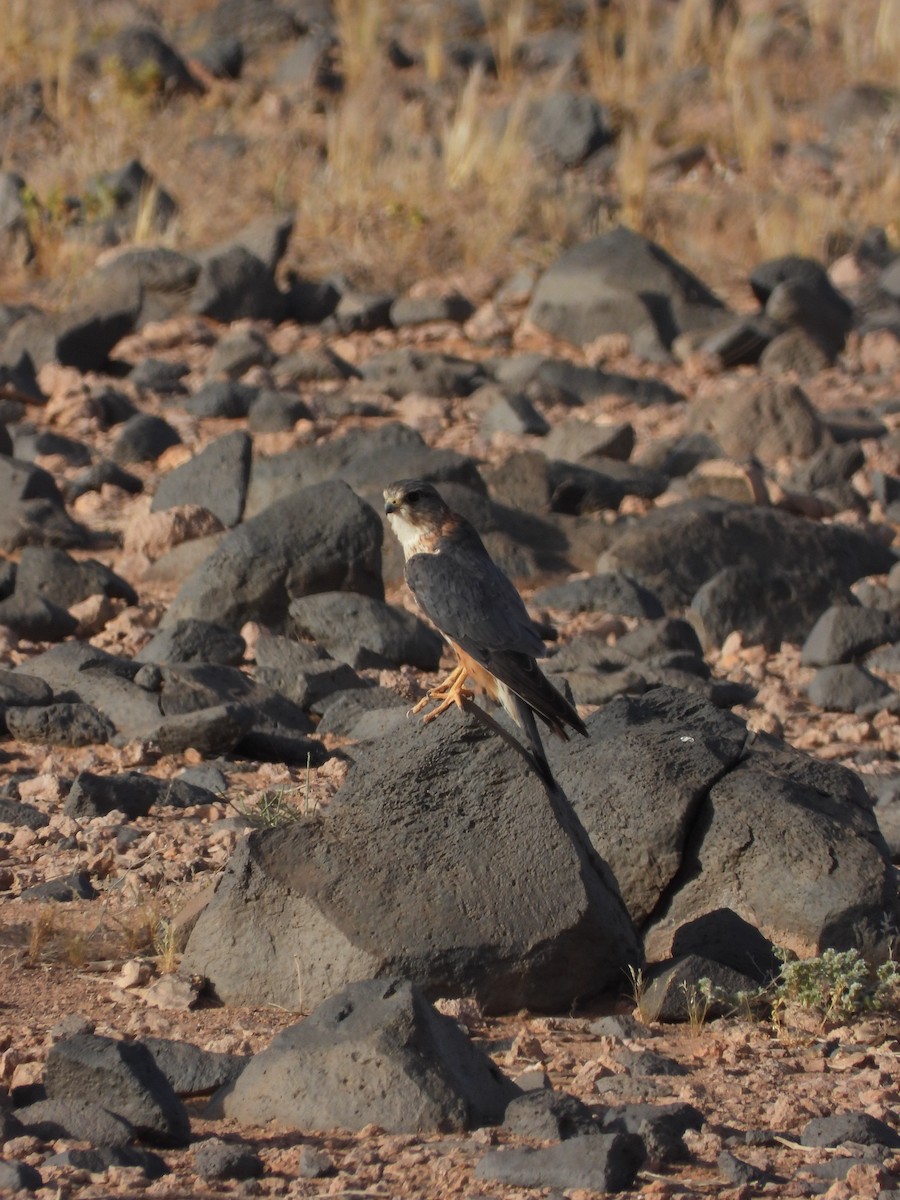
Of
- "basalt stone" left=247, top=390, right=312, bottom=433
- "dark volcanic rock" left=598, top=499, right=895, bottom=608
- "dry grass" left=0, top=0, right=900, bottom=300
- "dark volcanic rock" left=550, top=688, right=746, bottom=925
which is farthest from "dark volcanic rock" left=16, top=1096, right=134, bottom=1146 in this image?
"dry grass" left=0, top=0, right=900, bottom=300

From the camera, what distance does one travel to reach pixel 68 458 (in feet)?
34.2

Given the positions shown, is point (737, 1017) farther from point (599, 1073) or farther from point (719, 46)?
point (719, 46)

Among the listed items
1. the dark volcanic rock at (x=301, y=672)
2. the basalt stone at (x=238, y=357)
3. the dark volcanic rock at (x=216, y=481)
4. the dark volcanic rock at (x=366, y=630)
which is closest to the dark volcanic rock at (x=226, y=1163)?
the dark volcanic rock at (x=301, y=672)

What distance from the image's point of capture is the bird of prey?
4836 millimetres

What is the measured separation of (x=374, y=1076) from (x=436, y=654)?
4211 mm

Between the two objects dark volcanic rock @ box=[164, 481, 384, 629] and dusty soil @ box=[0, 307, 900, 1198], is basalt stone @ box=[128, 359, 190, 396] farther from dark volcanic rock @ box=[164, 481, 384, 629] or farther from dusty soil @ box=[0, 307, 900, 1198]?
dusty soil @ box=[0, 307, 900, 1198]

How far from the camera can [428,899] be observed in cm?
473

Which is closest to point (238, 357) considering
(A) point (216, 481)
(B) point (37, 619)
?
(A) point (216, 481)

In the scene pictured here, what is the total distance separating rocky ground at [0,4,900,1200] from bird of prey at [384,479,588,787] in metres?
0.15

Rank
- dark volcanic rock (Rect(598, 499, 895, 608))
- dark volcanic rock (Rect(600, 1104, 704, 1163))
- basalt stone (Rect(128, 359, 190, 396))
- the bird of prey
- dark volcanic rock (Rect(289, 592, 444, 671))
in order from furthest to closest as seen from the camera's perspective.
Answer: basalt stone (Rect(128, 359, 190, 396)) < dark volcanic rock (Rect(598, 499, 895, 608)) < dark volcanic rock (Rect(289, 592, 444, 671)) < the bird of prey < dark volcanic rock (Rect(600, 1104, 704, 1163))

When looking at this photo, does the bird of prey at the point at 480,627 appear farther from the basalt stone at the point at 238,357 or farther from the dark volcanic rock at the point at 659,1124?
the basalt stone at the point at 238,357

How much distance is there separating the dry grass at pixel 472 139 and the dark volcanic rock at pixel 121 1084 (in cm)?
1032

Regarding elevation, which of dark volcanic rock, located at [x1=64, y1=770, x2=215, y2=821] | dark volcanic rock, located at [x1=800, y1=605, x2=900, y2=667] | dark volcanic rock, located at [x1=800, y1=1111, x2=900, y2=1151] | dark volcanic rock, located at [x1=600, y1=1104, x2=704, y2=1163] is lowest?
dark volcanic rock, located at [x1=800, y1=605, x2=900, y2=667]

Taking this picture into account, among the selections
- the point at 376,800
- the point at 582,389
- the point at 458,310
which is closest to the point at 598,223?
the point at 458,310
